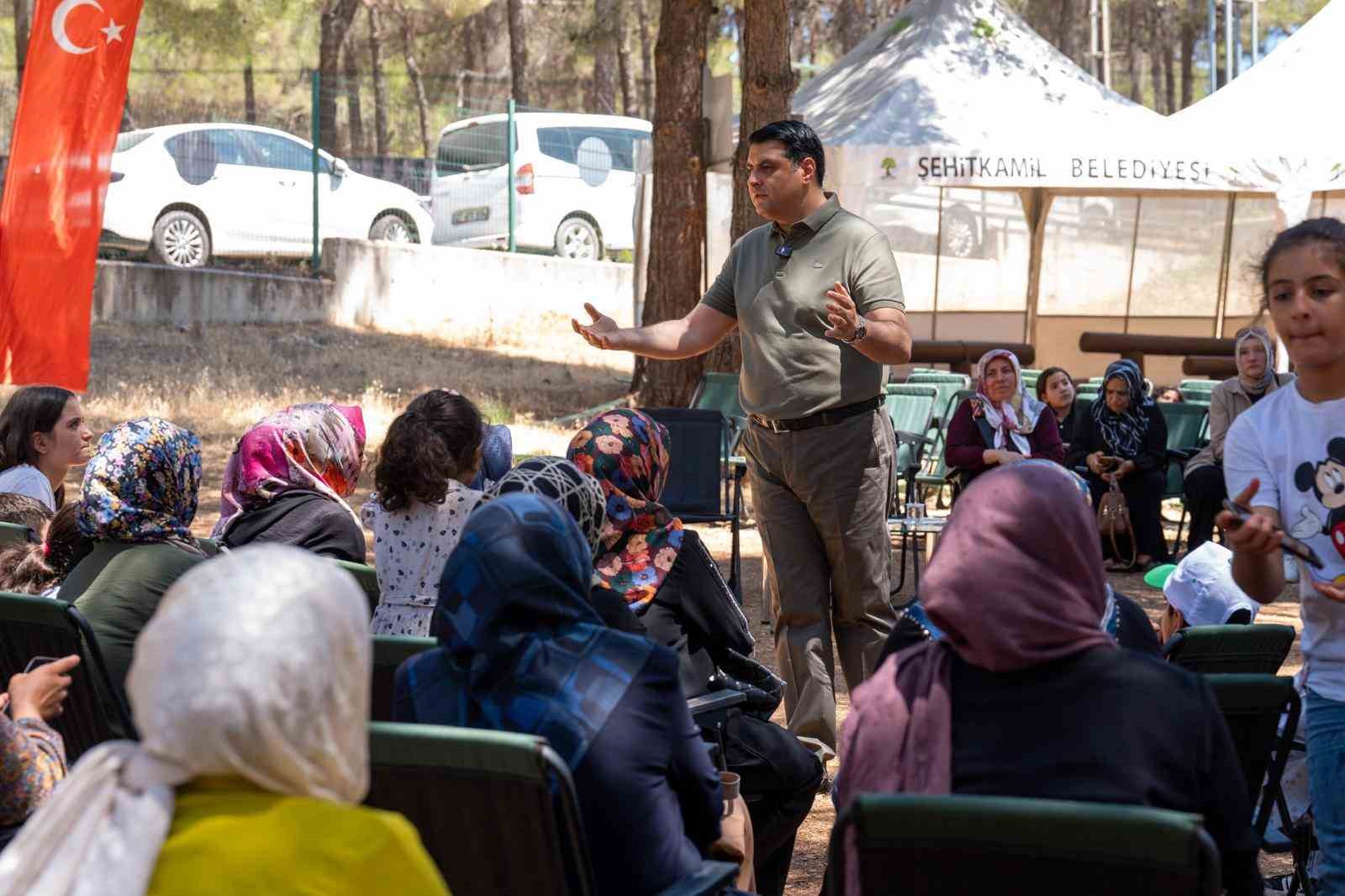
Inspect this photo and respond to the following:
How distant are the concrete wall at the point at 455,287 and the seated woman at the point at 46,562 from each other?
14.0 metres

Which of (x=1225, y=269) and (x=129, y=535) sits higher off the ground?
(x=1225, y=269)

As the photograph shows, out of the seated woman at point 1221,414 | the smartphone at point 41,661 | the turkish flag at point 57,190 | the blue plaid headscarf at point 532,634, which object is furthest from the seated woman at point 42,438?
the seated woman at point 1221,414

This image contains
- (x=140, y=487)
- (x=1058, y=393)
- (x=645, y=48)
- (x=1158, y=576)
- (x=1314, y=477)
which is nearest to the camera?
(x=1314, y=477)

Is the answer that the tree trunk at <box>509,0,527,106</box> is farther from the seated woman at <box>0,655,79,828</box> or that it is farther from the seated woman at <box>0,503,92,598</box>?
the seated woman at <box>0,655,79,828</box>

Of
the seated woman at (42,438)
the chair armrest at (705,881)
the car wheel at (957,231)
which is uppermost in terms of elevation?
the car wheel at (957,231)

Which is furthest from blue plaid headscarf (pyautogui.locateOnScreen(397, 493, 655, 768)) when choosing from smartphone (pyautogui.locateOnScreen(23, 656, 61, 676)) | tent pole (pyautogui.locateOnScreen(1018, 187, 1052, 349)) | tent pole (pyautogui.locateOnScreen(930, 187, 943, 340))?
tent pole (pyautogui.locateOnScreen(930, 187, 943, 340))

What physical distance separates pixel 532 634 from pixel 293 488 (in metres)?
2.26

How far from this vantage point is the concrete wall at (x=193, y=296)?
17.5 metres

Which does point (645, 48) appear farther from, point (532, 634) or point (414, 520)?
point (532, 634)

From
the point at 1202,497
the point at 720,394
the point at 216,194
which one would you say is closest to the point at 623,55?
the point at 216,194

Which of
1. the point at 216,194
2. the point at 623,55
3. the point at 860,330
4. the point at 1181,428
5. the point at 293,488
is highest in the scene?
the point at 623,55

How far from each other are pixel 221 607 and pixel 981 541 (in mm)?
1077

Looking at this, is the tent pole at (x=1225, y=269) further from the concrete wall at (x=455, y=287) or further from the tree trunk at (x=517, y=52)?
the tree trunk at (x=517, y=52)

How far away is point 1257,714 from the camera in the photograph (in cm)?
313
